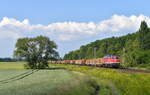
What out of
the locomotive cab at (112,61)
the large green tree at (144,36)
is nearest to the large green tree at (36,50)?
the locomotive cab at (112,61)

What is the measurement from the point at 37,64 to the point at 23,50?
5769 mm

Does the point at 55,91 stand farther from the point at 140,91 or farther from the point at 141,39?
the point at 141,39

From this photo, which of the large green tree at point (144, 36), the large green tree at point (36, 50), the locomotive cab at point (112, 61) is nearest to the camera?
the locomotive cab at point (112, 61)

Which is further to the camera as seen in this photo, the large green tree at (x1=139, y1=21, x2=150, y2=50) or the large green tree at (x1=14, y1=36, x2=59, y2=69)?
the large green tree at (x1=139, y1=21, x2=150, y2=50)

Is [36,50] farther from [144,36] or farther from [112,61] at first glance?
[144,36]

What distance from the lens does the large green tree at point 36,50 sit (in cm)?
10006

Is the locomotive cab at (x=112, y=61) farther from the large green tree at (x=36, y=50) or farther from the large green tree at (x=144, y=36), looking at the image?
the large green tree at (x=144, y=36)

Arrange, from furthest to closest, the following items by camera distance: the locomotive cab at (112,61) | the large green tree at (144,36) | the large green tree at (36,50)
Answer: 1. the large green tree at (144,36)
2. the large green tree at (36,50)
3. the locomotive cab at (112,61)

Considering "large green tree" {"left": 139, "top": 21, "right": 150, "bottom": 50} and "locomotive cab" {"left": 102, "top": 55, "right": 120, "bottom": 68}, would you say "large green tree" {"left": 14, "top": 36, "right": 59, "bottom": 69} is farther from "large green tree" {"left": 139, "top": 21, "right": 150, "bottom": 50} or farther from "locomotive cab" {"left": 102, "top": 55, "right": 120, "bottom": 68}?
"large green tree" {"left": 139, "top": 21, "right": 150, "bottom": 50}

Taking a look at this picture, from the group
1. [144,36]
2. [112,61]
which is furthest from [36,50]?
[144,36]

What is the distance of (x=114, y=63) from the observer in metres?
85.1

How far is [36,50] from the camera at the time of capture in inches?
3969

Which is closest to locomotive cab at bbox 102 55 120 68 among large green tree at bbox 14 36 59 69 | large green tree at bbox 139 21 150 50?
large green tree at bbox 14 36 59 69

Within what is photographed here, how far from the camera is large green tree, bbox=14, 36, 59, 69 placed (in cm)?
10006
